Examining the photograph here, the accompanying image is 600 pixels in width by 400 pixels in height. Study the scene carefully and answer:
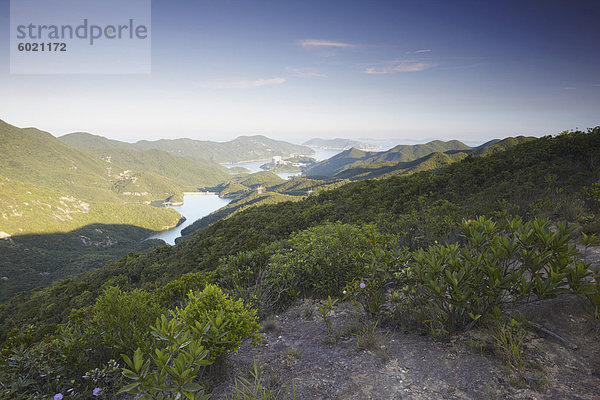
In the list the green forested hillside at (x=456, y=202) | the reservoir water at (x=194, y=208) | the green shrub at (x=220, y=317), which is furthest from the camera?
the reservoir water at (x=194, y=208)

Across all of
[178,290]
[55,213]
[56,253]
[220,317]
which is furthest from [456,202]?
[55,213]

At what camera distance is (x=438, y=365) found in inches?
88.1

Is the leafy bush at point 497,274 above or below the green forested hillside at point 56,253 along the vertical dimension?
above

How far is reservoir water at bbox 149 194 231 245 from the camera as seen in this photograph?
119 m

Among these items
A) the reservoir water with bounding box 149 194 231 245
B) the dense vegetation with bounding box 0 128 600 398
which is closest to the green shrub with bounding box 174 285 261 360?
the dense vegetation with bounding box 0 128 600 398

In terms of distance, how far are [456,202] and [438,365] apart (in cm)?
1007

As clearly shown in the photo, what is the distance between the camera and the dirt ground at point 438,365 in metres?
1.88

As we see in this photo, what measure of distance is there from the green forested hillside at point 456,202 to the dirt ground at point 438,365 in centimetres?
285

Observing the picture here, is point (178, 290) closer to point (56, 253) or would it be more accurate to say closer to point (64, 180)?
point (56, 253)

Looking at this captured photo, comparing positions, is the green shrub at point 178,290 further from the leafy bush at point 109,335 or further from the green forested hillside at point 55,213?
the green forested hillside at point 55,213

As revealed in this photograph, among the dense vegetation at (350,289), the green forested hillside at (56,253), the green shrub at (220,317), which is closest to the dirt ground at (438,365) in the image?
the dense vegetation at (350,289)

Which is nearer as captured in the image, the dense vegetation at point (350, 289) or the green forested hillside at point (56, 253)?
the dense vegetation at point (350, 289)

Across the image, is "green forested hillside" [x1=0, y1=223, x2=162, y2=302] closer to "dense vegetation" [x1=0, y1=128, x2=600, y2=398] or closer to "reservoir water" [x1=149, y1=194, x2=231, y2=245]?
"reservoir water" [x1=149, y1=194, x2=231, y2=245]

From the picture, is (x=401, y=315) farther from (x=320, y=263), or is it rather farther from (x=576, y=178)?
(x=576, y=178)
